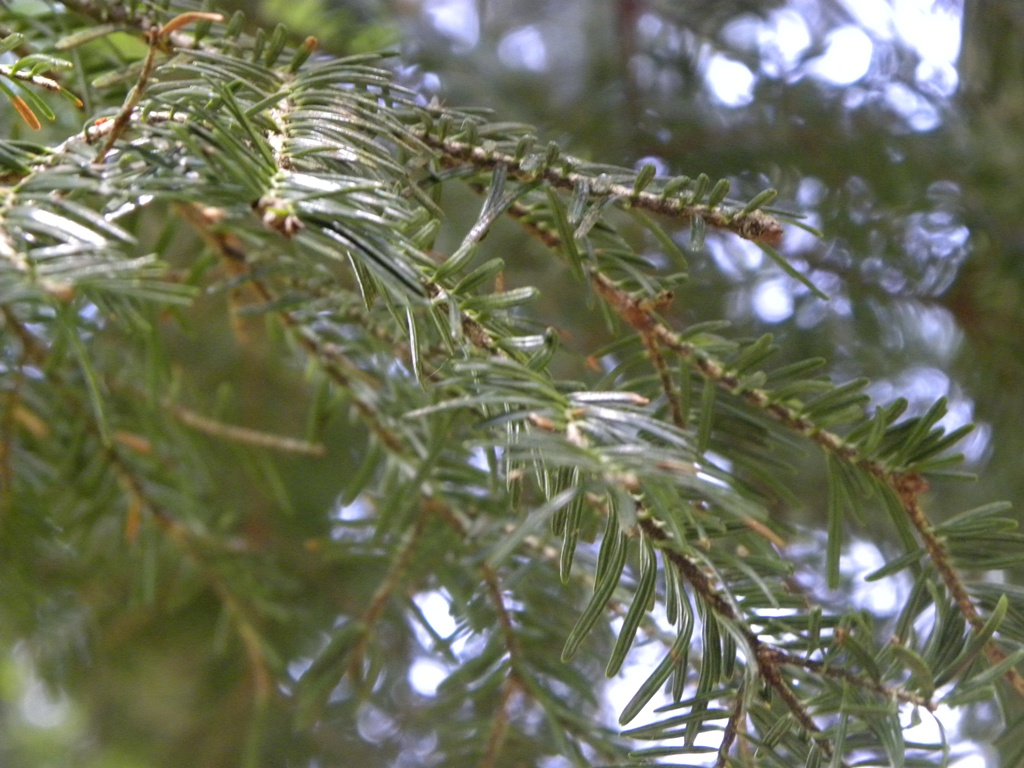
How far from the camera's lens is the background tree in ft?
0.95

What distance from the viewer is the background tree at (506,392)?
0.29 meters

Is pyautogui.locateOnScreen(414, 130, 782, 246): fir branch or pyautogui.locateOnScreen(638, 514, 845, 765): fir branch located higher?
pyautogui.locateOnScreen(414, 130, 782, 246): fir branch

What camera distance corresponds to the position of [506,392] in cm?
26

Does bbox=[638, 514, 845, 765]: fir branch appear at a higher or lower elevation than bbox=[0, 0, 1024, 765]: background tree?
lower

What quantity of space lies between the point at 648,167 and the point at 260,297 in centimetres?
26

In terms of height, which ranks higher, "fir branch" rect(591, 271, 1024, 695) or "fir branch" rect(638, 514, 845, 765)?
"fir branch" rect(591, 271, 1024, 695)

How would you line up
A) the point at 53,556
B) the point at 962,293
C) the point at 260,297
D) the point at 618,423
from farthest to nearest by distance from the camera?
the point at 962,293, the point at 53,556, the point at 260,297, the point at 618,423

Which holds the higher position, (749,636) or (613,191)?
(613,191)

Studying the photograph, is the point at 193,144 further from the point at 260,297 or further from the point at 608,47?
the point at 608,47

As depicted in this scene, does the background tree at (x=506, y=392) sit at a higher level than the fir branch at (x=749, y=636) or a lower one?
higher

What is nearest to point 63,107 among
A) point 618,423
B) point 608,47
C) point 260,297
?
point 260,297

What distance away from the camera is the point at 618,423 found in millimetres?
264

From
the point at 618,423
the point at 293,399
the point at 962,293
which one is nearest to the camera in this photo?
the point at 618,423

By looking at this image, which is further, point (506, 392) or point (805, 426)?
point (805, 426)
